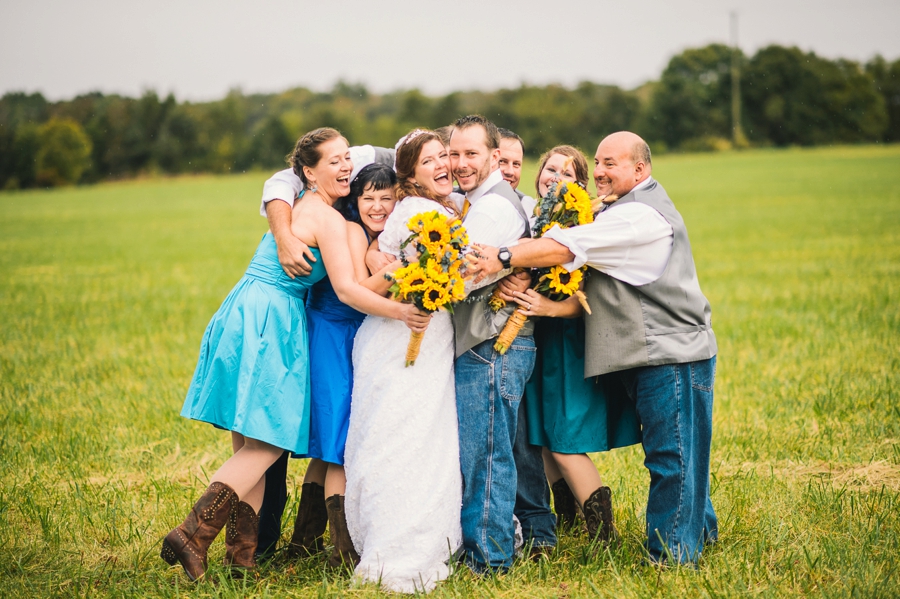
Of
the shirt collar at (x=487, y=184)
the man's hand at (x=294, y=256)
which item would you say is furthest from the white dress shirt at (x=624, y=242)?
the man's hand at (x=294, y=256)

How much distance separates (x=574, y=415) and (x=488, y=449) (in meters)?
0.63

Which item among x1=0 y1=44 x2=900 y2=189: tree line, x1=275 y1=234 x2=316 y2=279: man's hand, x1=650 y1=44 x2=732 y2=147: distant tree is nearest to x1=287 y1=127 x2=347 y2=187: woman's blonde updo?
x1=275 y1=234 x2=316 y2=279: man's hand

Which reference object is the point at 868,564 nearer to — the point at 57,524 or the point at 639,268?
the point at 639,268

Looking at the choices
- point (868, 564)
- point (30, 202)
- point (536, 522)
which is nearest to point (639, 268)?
point (536, 522)

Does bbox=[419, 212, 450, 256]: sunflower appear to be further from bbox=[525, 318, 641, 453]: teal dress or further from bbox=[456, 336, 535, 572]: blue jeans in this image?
bbox=[525, 318, 641, 453]: teal dress

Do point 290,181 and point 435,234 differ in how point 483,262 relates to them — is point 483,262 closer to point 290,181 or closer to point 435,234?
point 435,234

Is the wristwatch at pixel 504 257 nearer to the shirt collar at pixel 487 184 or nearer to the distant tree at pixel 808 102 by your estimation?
the shirt collar at pixel 487 184

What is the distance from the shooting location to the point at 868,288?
14.1 metres

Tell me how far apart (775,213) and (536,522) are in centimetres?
2714

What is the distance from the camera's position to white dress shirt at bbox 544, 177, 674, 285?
14.9 feet

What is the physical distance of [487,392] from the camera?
4695mm

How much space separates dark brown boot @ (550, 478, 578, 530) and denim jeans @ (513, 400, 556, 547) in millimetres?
342

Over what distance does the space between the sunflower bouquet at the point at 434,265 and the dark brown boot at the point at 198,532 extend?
162 centimetres

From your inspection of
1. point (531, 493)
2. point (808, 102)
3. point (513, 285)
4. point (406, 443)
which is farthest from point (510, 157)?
point (808, 102)
